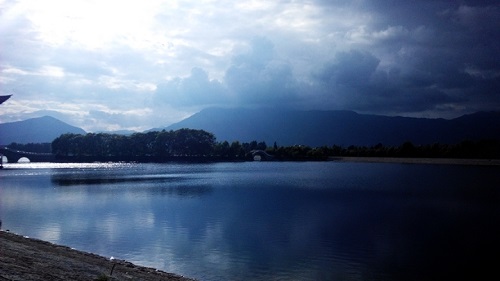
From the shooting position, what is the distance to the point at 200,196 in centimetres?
6800

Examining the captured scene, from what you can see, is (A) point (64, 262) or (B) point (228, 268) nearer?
(A) point (64, 262)

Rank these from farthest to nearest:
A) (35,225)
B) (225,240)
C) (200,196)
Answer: (200,196)
(35,225)
(225,240)

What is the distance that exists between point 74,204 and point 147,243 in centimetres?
2877

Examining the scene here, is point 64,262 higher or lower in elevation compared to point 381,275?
higher

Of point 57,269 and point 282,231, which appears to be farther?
point 282,231

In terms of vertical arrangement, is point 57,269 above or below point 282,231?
above

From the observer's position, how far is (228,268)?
26531 mm

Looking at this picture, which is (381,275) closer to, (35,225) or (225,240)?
(225,240)

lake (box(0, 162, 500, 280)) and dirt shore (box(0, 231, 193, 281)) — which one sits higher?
dirt shore (box(0, 231, 193, 281))

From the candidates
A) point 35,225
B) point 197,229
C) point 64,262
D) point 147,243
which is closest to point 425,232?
point 197,229


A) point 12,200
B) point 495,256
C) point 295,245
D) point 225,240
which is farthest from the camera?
point 12,200

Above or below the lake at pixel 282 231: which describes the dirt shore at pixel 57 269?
above

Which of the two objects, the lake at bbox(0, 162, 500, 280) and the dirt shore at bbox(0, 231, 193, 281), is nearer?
the dirt shore at bbox(0, 231, 193, 281)

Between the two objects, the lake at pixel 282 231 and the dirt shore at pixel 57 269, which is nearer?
the dirt shore at pixel 57 269
